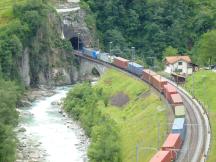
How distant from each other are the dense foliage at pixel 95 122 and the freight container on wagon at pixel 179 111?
9475 mm

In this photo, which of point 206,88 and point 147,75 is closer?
point 206,88

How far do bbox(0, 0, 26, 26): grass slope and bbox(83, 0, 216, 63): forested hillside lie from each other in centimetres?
2356

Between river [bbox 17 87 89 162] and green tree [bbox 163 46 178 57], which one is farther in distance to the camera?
green tree [bbox 163 46 178 57]

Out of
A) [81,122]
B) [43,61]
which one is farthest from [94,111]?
[43,61]

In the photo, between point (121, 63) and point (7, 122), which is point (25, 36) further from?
point (7, 122)

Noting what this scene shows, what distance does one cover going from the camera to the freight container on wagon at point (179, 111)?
308ft

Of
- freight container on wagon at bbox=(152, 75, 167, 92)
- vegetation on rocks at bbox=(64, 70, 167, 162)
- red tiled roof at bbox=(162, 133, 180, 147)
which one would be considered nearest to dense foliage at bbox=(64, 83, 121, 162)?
vegetation on rocks at bbox=(64, 70, 167, 162)

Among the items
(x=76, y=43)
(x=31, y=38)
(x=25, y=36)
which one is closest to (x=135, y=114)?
(x=25, y=36)

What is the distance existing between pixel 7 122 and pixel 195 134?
87.9 ft

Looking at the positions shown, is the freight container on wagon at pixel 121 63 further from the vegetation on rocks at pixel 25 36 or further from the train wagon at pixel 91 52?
the vegetation on rocks at pixel 25 36

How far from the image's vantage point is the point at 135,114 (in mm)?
106812

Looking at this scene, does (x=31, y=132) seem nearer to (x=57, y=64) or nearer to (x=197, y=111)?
(x=197, y=111)

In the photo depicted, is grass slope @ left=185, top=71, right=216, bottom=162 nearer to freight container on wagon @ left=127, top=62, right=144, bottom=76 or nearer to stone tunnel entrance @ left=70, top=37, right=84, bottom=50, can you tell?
freight container on wagon @ left=127, top=62, right=144, bottom=76

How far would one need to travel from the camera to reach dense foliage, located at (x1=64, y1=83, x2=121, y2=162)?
81.9m
